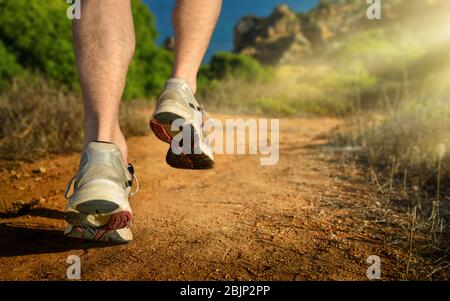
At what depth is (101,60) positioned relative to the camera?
170 cm

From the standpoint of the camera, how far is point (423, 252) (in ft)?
5.59

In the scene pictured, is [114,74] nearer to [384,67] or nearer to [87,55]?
[87,55]

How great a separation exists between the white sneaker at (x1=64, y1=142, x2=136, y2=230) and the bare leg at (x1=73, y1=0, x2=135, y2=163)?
0.24ft

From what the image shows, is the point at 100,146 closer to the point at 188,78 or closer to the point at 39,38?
the point at 188,78

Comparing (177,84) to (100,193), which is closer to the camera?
(100,193)

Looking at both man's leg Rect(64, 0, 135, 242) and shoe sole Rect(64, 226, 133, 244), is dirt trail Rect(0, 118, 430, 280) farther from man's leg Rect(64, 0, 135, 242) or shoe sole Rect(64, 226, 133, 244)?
man's leg Rect(64, 0, 135, 242)

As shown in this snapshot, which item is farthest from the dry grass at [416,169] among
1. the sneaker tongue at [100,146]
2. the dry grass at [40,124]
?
the dry grass at [40,124]

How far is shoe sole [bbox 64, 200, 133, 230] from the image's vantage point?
5.11 ft

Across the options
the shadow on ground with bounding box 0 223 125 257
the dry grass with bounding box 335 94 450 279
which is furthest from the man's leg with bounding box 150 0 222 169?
the dry grass with bounding box 335 94 450 279

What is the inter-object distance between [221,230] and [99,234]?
52 centimetres

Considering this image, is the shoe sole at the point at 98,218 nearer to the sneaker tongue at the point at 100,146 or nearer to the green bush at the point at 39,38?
the sneaker tongue at the point at 100,146

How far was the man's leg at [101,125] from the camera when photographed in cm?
155

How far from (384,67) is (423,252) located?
13.0 metres

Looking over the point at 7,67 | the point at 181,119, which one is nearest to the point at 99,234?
the point at 181,119
